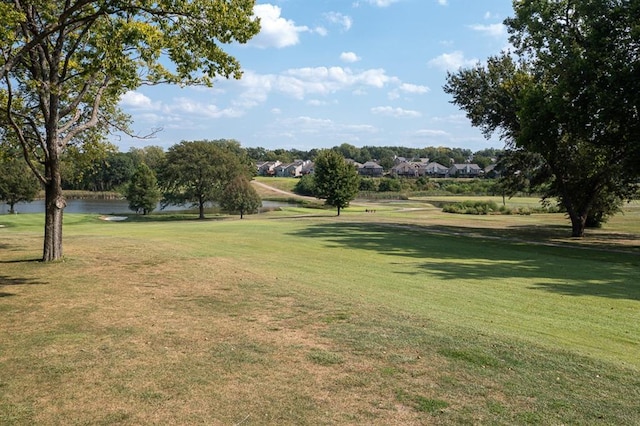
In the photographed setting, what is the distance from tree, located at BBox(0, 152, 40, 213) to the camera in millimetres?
64750

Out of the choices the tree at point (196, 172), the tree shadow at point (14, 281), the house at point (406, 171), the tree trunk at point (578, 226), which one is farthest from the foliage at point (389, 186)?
the tree shadow at point (14, 281)

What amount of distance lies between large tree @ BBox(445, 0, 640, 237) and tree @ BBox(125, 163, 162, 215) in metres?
49.5

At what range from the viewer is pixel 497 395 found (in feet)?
19.0

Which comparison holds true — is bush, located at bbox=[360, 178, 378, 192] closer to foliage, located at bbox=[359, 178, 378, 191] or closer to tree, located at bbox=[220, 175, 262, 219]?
foliage, located at bbox=[359, 178, 378, 191]

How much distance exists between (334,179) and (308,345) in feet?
174

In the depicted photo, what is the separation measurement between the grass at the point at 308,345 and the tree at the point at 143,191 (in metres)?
58.2

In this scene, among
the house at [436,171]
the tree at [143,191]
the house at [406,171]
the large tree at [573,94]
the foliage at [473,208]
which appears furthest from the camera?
the house at [436,171]

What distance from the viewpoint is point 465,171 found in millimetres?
188250

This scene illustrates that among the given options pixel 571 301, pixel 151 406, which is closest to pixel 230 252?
pixel 571 301

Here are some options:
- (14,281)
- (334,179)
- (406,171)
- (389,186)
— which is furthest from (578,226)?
(406,171)

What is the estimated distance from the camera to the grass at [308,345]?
5402 millimetres

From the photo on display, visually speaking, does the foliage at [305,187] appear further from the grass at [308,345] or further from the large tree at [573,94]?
the grass at [308,345]

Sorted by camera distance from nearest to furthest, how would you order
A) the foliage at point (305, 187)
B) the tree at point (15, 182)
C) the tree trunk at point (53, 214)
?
1. the tree trunk at point (53, 214)
2. the tree at point (15, 182)
3. the foliage at point (305, 187)

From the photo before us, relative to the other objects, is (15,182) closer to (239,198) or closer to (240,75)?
(239,198)
